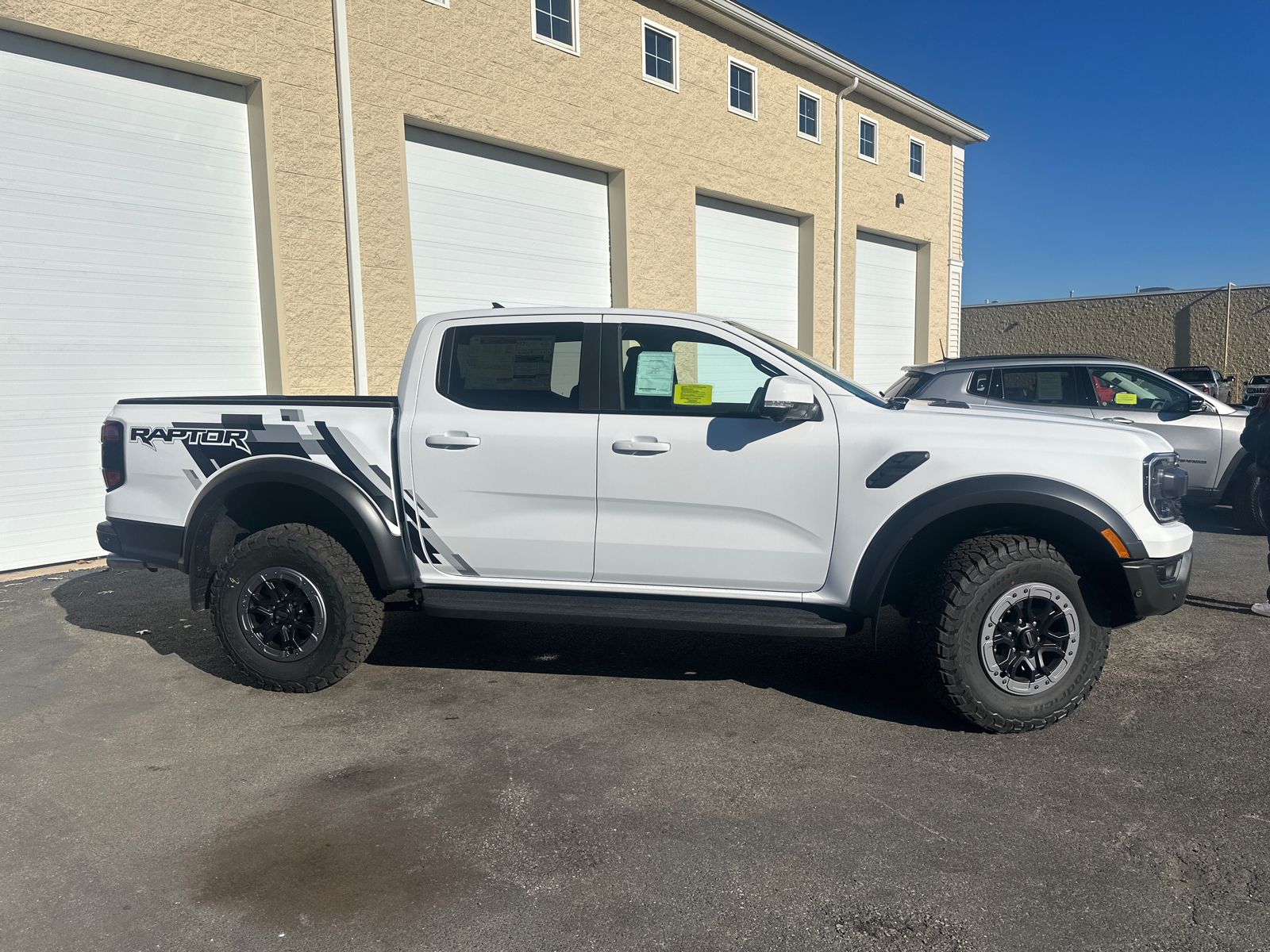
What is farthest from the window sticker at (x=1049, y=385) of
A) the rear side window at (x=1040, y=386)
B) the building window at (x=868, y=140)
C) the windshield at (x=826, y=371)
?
the building window at (x=868, y=140)

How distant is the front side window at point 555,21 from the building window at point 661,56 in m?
1.42

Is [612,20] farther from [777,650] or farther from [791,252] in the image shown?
[777,650]

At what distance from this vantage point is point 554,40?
11.0 m

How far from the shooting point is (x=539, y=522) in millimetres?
4242

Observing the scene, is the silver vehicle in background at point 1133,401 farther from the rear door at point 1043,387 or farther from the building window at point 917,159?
the building window at point 917,159

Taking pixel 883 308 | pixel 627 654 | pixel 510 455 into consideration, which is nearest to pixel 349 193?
pixel 510 455

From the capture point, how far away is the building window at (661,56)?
40.6 feet

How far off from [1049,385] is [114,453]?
799cm

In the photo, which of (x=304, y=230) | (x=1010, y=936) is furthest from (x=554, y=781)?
(x=304, y=230)

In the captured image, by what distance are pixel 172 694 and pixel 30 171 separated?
5.35 meters

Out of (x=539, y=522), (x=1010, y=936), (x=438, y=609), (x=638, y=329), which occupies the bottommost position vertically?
(x=1010, y=936)

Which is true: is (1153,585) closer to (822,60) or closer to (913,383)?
(913,383)

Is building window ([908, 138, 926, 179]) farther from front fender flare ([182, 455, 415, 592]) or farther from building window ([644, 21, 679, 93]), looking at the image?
front fender flare ([182, 455, 415, 592])

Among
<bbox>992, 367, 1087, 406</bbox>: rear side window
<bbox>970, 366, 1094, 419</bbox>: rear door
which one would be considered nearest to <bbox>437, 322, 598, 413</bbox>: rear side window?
<bbox>970, 366, 1094, 419</bbox>: rear door
